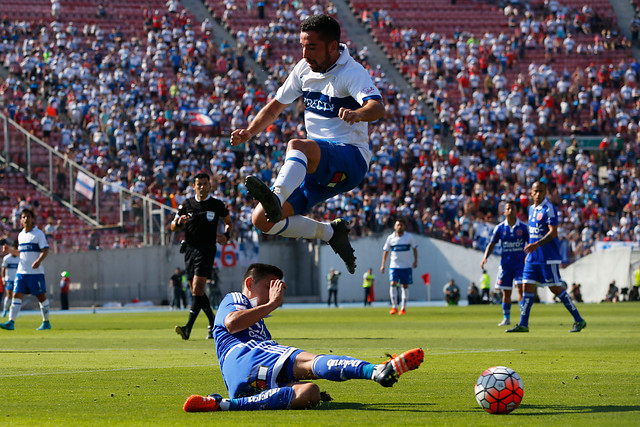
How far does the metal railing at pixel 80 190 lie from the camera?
Answer: 33125 mm

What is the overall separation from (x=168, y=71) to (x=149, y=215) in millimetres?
14006

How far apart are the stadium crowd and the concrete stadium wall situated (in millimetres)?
916

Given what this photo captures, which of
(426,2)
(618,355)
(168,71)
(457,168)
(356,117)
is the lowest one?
(618,355)

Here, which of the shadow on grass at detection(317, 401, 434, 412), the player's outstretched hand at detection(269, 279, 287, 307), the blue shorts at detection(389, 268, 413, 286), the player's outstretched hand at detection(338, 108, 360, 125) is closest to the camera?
the shadow on grass at detection(317, 401, 434, 412)

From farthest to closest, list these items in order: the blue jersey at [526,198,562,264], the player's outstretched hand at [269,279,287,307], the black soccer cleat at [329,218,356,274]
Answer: the blue jersey at [526,198,562,264] → the black soccer cleat at [329,218,356,274] → the player's outstretched hand at [269,279,287,307]

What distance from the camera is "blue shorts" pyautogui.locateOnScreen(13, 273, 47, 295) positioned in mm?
19906

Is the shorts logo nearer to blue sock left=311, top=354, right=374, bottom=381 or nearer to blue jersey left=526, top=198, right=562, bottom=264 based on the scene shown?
blue sock left=311, top=354, right=374, bottom=381

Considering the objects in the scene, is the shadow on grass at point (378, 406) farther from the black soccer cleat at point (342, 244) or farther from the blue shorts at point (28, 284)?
the blue shorts at point (28, 284)

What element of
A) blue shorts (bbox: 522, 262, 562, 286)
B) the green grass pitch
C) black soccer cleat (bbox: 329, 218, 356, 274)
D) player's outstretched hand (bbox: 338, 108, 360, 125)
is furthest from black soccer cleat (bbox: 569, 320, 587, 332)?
player's outstretched hand (bbox: 338, 108, 360, 125)

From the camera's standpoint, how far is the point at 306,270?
3916 centimetres

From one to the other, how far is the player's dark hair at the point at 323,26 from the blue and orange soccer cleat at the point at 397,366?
3.48 m

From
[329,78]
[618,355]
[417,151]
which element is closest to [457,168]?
[417,151]

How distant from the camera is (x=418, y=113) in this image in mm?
46250

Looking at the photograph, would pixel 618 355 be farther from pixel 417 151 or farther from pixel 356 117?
pixel 417 151
